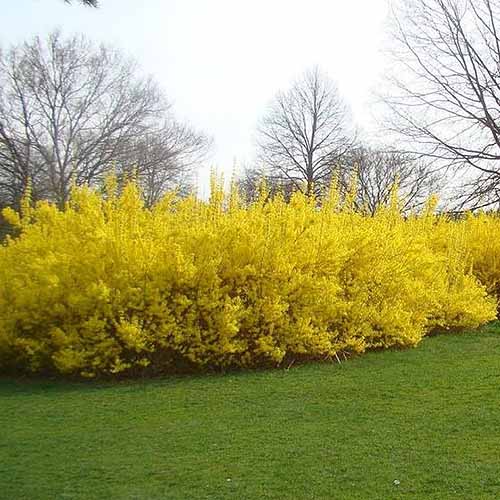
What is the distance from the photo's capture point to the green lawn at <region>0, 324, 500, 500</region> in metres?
4.56

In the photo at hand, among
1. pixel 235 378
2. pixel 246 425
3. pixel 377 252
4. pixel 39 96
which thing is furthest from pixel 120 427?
pixel 39 96

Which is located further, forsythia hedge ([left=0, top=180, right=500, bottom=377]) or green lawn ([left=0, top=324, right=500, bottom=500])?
forsythia hedge ([left=0, top=180, right=500, bottom=377])

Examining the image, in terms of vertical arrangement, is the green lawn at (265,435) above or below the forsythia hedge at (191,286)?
below

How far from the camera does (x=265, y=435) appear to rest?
5766 mm

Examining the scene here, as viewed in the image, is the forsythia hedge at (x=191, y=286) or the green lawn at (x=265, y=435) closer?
the green lawn at (x=265, y=435)

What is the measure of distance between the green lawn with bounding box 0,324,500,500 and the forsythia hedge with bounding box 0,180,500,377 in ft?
1.29

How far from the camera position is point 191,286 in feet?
27.9

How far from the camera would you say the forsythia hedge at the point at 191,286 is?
8.33 meters

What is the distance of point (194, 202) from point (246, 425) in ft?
13.9

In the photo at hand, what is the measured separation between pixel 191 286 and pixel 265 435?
303 centimetres

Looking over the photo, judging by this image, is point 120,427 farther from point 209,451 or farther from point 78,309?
point 78,309

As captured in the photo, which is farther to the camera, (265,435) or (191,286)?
(191,286)

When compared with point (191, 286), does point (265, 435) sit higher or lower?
lower

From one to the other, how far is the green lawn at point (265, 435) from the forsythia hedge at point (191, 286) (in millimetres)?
393
